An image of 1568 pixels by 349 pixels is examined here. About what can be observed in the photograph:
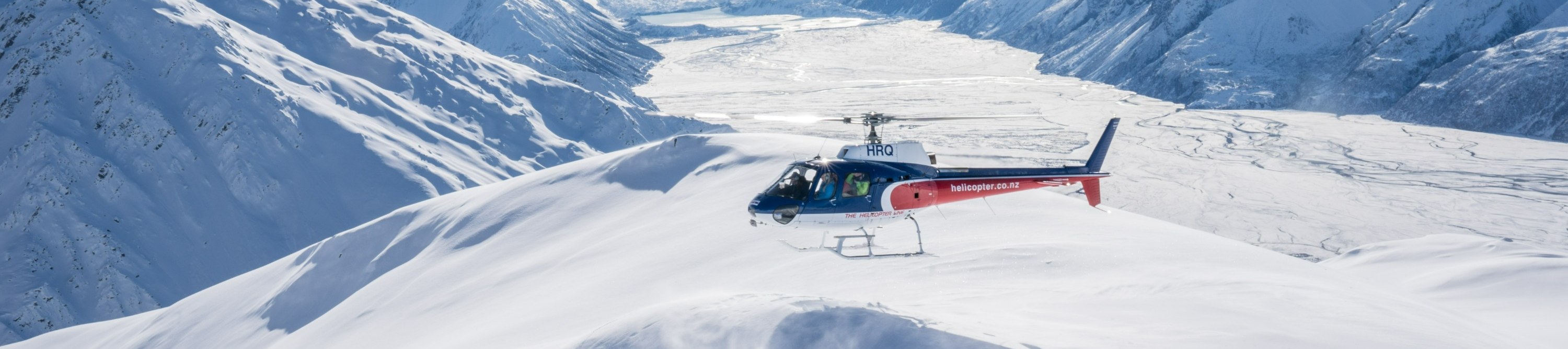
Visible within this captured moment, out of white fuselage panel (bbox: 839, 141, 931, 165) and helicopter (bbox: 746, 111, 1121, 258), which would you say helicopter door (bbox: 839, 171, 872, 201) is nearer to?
helicopter (bbox: 746, 111, 1121, 258)

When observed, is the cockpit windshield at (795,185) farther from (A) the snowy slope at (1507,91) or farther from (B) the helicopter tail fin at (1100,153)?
(A) the snowy slope at (1507,91)

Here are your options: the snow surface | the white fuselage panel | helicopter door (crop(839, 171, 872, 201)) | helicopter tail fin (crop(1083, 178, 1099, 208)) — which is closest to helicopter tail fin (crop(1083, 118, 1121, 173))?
helicopter tail fin (crop(1083, 178, 1099, 208))

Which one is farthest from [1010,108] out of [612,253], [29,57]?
[29,57]

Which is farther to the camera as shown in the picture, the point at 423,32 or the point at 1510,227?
the point at 423,32

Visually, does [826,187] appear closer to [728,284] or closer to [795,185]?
[795,185]

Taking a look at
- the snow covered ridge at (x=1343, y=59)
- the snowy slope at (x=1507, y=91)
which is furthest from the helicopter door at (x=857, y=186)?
the snow covered ridge at (x=1343, y=59)

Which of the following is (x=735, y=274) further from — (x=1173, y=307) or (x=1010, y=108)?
(x=1010, y=108)

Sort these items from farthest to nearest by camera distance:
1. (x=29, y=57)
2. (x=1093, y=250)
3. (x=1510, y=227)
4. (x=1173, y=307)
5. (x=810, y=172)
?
(x=29, y=57) < (x=1510, y=227) < (x=1093, y=250) < (x=810, y=172) < (x=1173, y=307)
